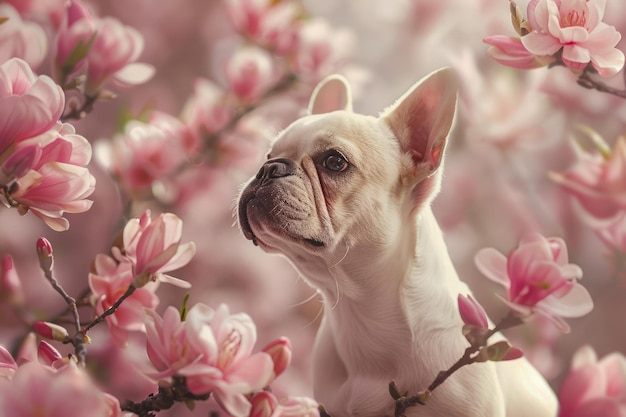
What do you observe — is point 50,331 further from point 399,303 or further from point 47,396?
point 399,303

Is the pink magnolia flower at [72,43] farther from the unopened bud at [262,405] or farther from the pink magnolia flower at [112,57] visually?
the unopened bud at [262,405]

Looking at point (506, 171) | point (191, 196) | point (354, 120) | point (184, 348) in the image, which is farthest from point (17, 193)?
point (506, 171)

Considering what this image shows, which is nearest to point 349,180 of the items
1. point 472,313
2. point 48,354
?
point 472,313

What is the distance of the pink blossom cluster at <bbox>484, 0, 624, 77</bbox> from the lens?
407 mm

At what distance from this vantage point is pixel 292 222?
444 mm

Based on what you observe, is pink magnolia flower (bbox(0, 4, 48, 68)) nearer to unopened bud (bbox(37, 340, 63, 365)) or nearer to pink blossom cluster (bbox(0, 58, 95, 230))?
pink blossom cluster (bbox(0, 58, 95, 230))

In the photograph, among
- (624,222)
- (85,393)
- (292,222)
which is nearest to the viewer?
(85,393)

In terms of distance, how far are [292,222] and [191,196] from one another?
37 centimetres

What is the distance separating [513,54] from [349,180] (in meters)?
0.14

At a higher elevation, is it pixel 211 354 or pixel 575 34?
pixel 575 34

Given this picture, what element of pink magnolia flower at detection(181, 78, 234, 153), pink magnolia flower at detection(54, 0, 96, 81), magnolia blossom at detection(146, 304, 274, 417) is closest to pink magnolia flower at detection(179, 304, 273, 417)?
magnolia blossom at detection(146, 304, 274, 417)

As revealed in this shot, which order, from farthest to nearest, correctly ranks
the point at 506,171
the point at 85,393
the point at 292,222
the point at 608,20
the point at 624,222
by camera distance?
the point at 506,171 < the point at 608,20 < the point at 624,222 < the point at 292,222 < the point at 85,393

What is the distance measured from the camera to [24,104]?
0.39 metres

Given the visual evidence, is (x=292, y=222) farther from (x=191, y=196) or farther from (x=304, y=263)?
(x=191, y=196)
